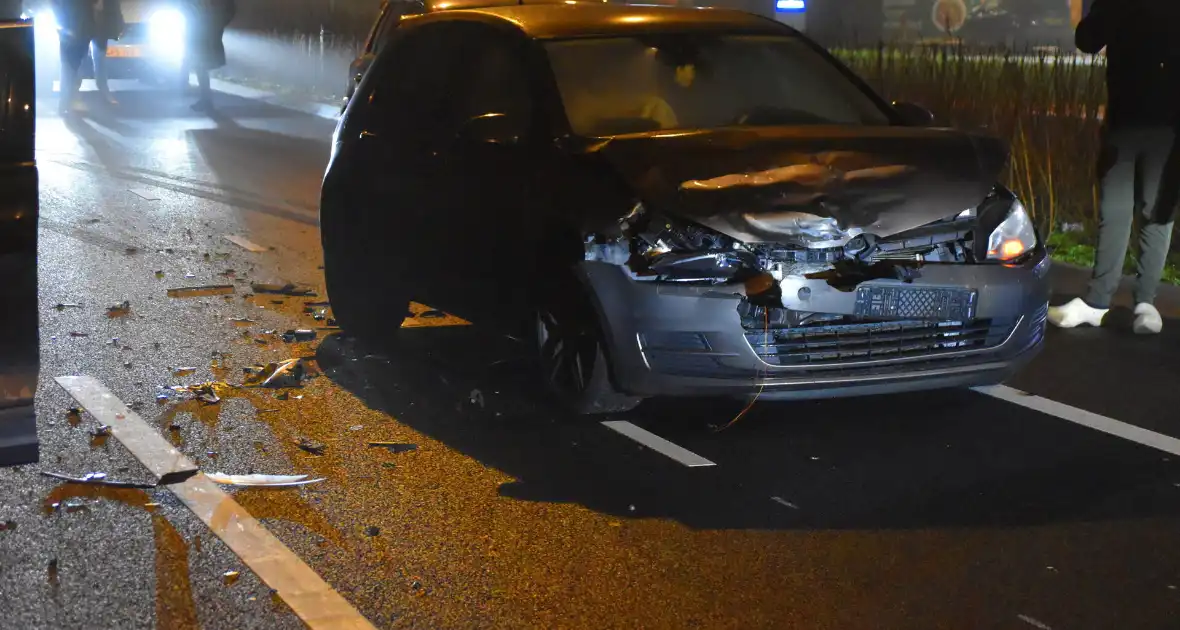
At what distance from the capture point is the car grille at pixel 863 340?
586 centimetres

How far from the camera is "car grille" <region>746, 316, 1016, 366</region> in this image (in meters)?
5.86

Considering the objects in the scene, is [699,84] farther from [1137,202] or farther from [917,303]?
[1137,202]

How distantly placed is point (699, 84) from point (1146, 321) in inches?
111

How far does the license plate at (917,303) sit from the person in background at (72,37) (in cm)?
1908

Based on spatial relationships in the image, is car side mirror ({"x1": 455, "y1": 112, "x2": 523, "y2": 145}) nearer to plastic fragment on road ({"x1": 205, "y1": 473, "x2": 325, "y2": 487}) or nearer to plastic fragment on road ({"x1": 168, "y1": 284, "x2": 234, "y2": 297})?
plastic fragment on road ({"x1": 205, "y1": 473, "x2": 325, "y2": 487})

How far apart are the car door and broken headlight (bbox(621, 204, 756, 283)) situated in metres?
0.63

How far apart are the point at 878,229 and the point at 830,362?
51cm

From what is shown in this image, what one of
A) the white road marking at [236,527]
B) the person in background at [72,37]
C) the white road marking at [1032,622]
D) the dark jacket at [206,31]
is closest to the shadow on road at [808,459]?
the white road marking at [1032,622]

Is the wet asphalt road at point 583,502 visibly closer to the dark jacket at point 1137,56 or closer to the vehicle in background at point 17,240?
the vehicle in background at point 17,240

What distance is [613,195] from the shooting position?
600 centimetres

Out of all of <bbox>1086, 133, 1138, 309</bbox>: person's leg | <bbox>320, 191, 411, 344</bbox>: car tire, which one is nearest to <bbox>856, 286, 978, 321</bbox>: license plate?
<bbox>320, 191, 411, 344</bbox>: car tire

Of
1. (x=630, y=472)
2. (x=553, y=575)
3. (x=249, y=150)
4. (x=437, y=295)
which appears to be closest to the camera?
(x=553, y=575)

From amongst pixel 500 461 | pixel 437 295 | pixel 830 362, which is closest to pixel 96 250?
pixel 437 295

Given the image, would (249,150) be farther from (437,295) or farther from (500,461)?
(500,461)
